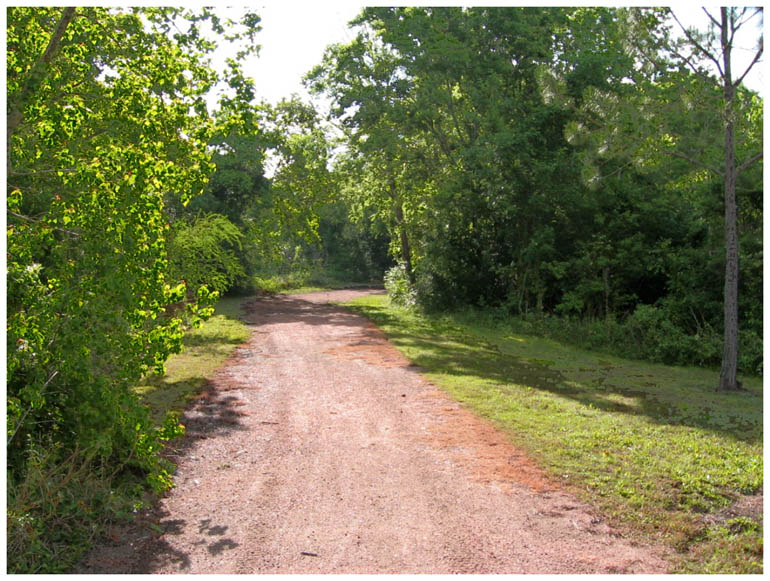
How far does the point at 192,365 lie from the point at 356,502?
27.2 feet

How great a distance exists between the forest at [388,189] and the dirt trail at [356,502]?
28.4 inches

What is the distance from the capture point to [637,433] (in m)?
8.47

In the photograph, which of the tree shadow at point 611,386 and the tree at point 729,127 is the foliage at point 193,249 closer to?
the tree shadow at point 611,386

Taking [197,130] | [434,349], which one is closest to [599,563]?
[197,130]

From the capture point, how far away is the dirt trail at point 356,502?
4922mm

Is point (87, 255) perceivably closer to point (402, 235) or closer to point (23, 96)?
point (23, 96)

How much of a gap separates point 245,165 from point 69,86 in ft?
82.2

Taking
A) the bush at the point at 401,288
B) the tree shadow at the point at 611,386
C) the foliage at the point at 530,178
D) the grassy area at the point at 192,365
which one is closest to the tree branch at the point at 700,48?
the foliage at the point at 530,178

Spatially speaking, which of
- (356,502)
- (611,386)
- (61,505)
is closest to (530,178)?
(611,386)

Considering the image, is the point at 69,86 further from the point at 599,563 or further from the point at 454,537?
the point at 599,563

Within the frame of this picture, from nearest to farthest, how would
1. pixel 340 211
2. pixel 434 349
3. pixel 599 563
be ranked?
pixel 599 563, pixel 434 349, pixel 340 211

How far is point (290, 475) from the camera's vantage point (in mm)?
6816

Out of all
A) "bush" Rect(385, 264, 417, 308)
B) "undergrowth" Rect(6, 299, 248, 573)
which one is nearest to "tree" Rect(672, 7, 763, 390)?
"undergrowth" Rect(6, 299, 248, 573)

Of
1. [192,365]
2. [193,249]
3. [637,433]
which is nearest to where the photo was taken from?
[637,433]
